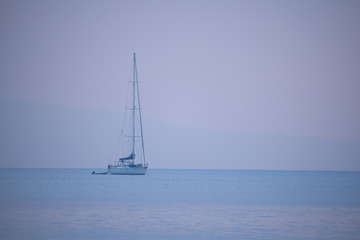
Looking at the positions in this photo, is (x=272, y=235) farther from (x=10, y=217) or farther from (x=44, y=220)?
(x=10, y=217)

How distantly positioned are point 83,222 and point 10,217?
5.52 m

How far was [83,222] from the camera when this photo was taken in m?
30.9

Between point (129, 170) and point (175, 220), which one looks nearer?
point (175, 220)

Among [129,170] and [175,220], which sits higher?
[175,220]

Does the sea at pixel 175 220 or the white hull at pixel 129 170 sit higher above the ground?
the sea at pixel 175 220

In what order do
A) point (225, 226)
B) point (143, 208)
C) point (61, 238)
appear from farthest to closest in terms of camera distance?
point (143, 208)
point (225, 226)
point (61, 238)

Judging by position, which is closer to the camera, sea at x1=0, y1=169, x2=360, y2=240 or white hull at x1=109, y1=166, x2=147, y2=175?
sea at x1=0, y1=169, x2=360, y2=240

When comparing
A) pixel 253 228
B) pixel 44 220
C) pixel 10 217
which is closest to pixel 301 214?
pixel 253 228

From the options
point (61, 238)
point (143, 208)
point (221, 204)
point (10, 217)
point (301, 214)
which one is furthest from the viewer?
point (221, 204)

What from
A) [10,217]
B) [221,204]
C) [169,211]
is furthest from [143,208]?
[10,217]

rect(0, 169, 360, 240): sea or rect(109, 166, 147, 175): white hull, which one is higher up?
rect(0, 169, 360, 240): sea

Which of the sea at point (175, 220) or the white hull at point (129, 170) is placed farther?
the white hull at point (129, 170)

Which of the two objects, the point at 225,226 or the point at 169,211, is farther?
the point at 169,211

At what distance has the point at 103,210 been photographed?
3816cm
